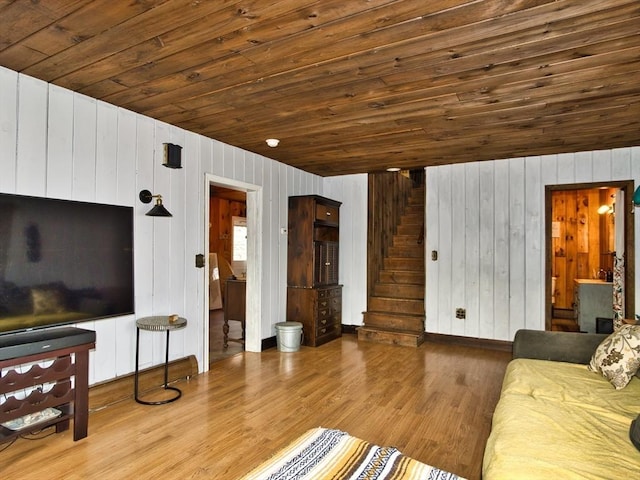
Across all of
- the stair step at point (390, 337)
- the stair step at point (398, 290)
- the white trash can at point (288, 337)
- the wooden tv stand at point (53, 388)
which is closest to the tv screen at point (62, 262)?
the wooden tv stand at point (53, 388)

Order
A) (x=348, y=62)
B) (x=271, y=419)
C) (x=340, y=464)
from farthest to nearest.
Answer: (x=271, y=419)
(x=348, y=62)
(x=340, y=464)

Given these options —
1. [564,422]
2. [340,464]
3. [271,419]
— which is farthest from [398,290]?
[340,464]

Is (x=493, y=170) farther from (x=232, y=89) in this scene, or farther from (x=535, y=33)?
(x=232, y=89)

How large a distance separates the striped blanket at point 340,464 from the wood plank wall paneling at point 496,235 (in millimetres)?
4101

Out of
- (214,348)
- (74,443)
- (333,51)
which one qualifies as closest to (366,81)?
(333,51)

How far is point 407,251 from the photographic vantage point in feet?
21.9

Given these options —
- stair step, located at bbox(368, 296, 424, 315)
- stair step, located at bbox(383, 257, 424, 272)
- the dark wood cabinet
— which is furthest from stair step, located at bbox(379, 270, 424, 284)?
the dark wood cabinet

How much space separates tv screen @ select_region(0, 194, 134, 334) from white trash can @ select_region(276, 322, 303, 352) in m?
2.05

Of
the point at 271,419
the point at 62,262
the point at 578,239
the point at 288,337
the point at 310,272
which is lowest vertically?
the point at 271,419

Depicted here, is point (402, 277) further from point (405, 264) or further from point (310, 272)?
point (310, 272)

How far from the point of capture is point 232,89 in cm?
284

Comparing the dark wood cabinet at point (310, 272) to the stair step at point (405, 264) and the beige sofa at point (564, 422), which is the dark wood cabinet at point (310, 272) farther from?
the beige sofa at point (564, 422)

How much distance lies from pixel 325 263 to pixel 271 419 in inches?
112

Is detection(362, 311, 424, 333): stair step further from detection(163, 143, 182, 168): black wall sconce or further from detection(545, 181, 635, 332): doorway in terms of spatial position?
detection(163, 143, 182, 168): black wall sconce
